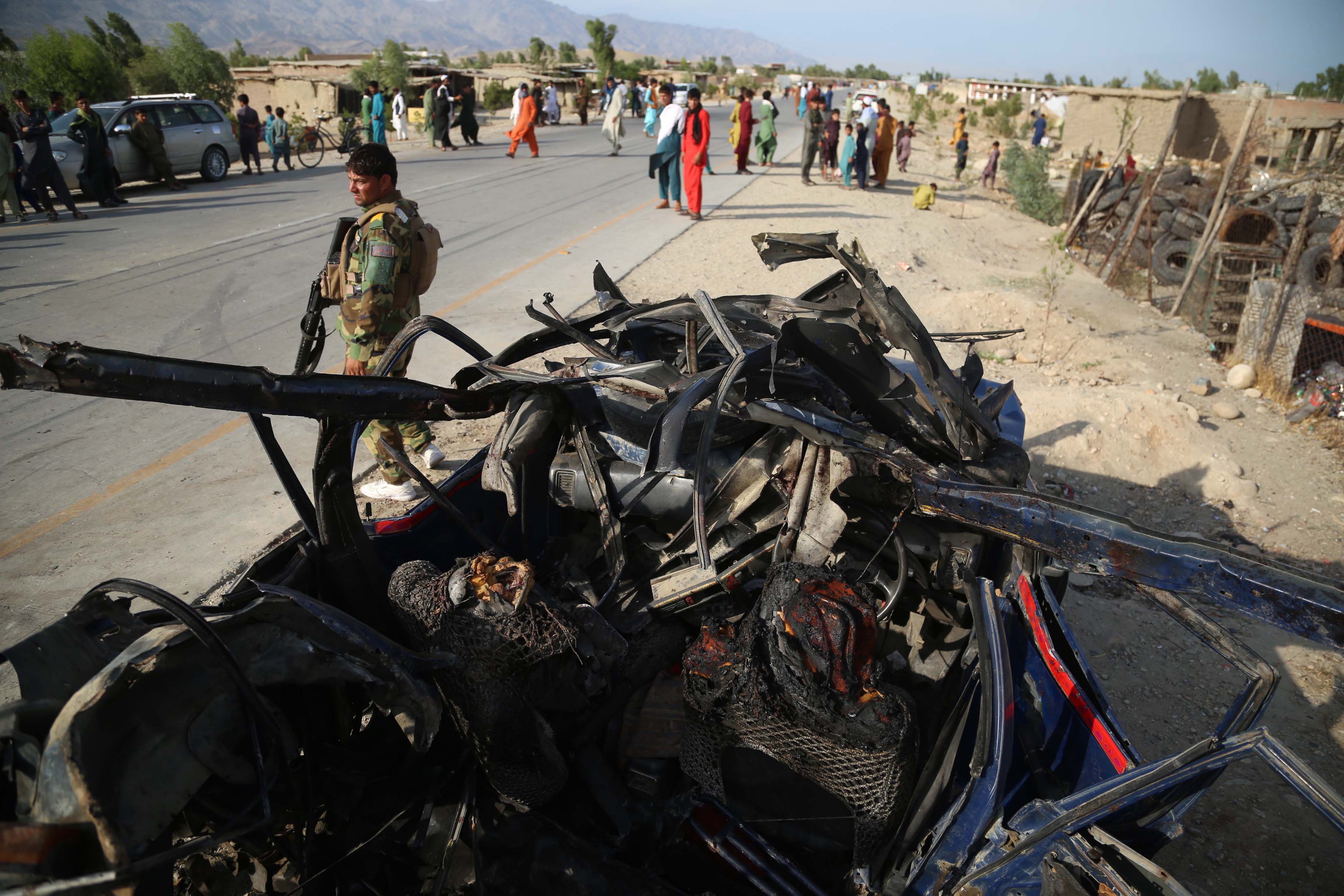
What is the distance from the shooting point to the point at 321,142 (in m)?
18.3

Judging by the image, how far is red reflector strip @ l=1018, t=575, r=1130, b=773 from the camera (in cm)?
208

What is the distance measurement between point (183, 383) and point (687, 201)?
1252 cm

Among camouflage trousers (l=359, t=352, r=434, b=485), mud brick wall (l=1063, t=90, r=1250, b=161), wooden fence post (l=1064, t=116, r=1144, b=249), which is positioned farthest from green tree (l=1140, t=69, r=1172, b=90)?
camouflage trousers (l=359, t=352, r=434, b=485)

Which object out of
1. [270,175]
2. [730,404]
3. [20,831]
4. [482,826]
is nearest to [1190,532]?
[730,404]

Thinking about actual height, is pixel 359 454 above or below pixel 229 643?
below

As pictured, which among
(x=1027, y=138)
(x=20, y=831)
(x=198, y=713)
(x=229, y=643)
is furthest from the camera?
(x=1027, y=138)

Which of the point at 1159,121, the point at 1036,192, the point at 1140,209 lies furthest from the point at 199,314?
the point at 1159,121

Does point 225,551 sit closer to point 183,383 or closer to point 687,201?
point 183,383

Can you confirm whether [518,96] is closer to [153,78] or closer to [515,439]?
[515,439]

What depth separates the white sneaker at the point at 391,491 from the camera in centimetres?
475

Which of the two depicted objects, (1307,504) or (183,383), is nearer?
(183,383)

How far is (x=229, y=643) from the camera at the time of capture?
170cm

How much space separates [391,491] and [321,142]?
16.9 metres

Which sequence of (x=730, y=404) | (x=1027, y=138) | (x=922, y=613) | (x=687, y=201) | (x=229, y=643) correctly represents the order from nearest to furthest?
(x=229, y=643), (x=922, y=613), (x=730, y=404), (x=687, y=201), (x=1027, y=138)
